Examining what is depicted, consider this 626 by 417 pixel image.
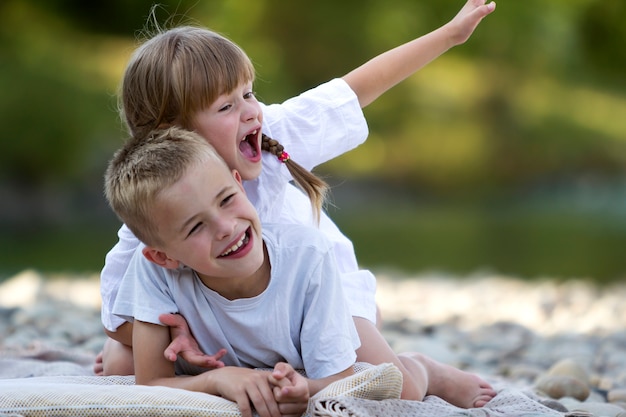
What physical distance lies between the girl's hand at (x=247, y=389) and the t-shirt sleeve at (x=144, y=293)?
0.21 meters

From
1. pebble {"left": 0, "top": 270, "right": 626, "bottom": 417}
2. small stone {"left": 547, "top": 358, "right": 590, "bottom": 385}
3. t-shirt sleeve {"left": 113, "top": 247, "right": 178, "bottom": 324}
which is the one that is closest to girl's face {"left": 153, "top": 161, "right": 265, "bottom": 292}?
t-shirt sleeve {"left": 113, "top": 247, "right": 178, "bottom": 324}

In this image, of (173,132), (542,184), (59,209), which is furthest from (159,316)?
(542,184)

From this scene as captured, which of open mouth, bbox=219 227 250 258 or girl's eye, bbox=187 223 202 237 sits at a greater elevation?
girl's eye, bbox=187 223 202 237

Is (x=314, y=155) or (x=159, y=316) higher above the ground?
(x=314, y=155)

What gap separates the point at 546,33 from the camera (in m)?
19.3

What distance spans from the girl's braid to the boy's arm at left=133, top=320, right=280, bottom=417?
506 millimetres

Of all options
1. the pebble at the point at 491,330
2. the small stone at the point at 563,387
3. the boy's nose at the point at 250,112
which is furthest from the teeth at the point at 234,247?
the small stone at the point at 563,387

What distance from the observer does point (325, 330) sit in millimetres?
2016

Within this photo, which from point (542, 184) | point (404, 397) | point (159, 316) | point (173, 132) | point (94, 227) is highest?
point (542, 184)

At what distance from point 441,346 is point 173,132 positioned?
1.73 m

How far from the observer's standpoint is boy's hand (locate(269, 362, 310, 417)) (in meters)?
1.89

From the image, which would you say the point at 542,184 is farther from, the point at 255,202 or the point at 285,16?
the point at 255,202

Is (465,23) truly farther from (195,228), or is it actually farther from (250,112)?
(195,228)

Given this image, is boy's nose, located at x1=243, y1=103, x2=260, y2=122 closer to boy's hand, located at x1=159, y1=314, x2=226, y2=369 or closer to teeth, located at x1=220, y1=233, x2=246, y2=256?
teeth, located at x1=220, y1=233, x2=246, y2=256
